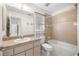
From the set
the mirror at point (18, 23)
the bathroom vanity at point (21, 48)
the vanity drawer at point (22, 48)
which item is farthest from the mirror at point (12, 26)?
the vanity drawer at point (22, 48)

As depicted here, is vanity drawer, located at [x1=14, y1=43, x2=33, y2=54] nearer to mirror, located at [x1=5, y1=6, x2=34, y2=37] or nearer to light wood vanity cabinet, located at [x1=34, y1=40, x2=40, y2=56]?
light wood vanity cabinet, located at [x1=34, y1=40, x2=40, y2=56]

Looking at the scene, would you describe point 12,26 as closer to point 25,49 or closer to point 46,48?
point 25,49

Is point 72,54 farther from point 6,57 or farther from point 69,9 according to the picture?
point 6,57

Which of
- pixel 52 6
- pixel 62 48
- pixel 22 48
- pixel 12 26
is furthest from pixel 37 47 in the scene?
pixel 52 6

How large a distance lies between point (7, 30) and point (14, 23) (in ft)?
0.50

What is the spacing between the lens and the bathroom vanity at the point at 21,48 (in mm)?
1354

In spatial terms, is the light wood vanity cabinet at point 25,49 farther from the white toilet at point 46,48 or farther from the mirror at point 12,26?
the mirror at point 12,26

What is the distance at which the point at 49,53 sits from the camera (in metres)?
1.54

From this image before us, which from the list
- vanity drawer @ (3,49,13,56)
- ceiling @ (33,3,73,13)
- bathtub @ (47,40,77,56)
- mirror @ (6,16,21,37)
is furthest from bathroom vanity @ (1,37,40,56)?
ceiling @ (33,3,73,13)

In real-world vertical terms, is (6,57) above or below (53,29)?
below

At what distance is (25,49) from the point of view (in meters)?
1.48

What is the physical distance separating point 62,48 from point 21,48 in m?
0.69

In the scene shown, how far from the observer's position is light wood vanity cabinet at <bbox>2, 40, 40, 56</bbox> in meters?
1.37

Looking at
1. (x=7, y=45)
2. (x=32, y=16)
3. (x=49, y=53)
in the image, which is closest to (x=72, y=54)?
(x=49, y=53)
